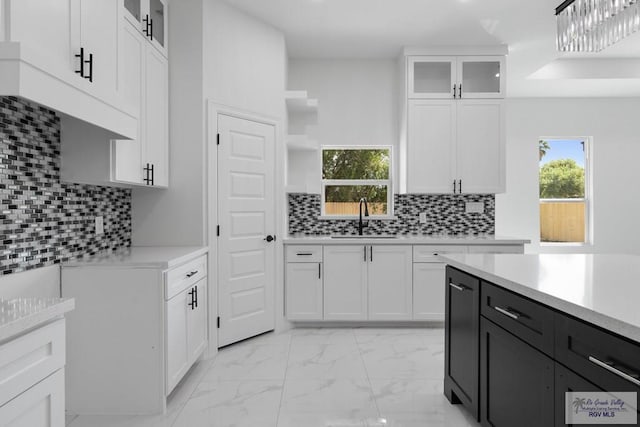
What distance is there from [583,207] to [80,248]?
604 centimetres

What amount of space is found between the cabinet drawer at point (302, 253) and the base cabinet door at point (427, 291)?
3.30 ft

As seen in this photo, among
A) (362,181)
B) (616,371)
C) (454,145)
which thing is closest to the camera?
(616,371)

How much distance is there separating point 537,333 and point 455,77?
3.43 metres

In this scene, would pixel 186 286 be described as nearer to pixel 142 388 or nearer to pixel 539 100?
pixel 142 388

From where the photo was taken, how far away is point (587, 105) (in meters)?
5.77

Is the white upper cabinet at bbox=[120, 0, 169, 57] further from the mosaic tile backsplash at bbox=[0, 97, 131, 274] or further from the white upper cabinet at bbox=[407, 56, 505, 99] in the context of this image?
the white upper cabinet at bbox=[407, 56, 505, 99]

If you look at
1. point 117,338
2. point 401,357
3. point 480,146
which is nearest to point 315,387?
point 401,357

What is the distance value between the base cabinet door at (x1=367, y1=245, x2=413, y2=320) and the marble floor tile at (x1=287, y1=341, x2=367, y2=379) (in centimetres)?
59

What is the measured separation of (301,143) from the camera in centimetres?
439

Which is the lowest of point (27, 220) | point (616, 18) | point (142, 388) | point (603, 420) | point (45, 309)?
point (142, 388)

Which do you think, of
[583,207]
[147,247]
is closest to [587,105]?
[583,207]

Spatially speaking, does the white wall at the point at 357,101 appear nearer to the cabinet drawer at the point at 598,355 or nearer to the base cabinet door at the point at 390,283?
the base cabinet door at the point at 390,283

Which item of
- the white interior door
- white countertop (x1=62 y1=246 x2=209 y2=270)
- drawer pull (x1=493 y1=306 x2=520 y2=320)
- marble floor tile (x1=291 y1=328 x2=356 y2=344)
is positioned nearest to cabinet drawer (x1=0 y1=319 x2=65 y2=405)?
white countertop (x1=62 y1=246 x2=209 y2=270)

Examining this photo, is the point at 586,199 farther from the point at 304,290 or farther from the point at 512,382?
the point at 512,382
